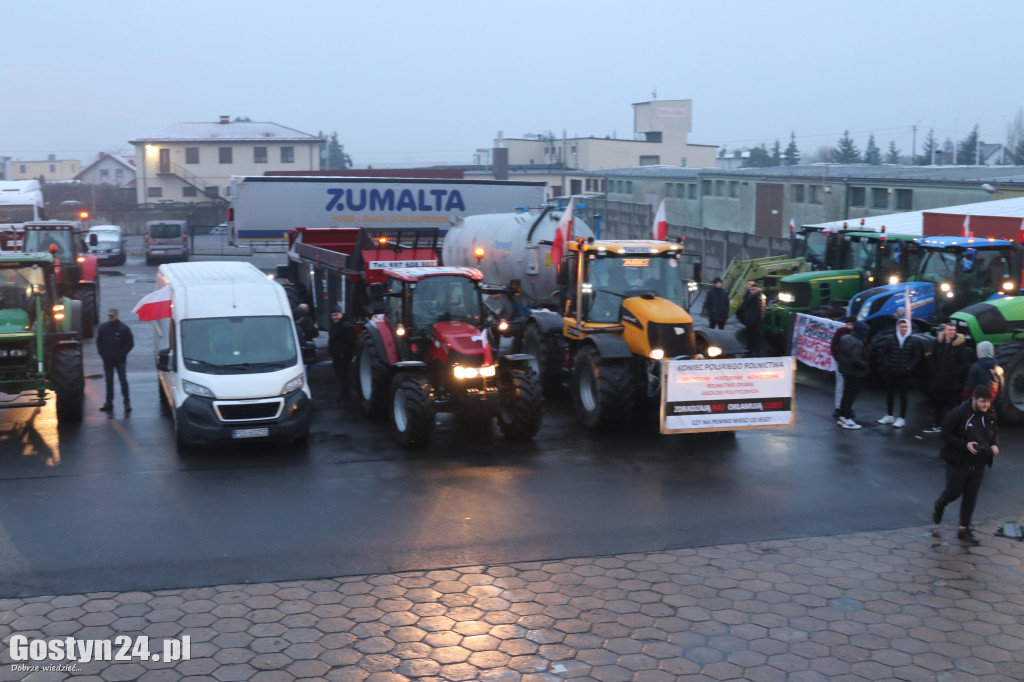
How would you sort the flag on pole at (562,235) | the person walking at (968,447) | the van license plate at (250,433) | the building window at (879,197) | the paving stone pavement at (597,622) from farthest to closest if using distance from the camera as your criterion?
the building window at (879,197), the flag on pole at (562,235), the van license plate at (250,433), the person walking at (968,447), the paving stone pavement at (597,622)

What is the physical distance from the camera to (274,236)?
1053 inches

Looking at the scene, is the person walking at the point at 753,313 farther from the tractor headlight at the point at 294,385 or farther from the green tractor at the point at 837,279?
the tractor headlight at the point at 294,385

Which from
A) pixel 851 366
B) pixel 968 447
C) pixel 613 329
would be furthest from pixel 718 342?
pixel 968 447

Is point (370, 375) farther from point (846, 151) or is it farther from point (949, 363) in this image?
point (846, 151)

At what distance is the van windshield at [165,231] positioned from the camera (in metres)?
41.6

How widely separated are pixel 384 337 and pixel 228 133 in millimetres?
59367

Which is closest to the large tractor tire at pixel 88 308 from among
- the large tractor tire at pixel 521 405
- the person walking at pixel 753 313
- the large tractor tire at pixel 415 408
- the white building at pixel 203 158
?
the large tractor tire at pixel 415 408

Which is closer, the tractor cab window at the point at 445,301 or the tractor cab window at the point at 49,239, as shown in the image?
the tractor cab window at the point at 445,301

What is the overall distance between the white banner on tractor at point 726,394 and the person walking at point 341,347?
5.81 metres

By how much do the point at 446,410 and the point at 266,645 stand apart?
19.3 ft

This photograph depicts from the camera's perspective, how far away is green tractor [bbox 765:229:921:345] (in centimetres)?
1783

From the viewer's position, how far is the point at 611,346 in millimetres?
12930

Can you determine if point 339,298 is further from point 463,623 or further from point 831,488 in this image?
point 463,623

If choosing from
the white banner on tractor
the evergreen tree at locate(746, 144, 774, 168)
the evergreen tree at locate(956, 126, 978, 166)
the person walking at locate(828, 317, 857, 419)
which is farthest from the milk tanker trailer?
the evergreen tree at locate(746, 144, 774, 168)
